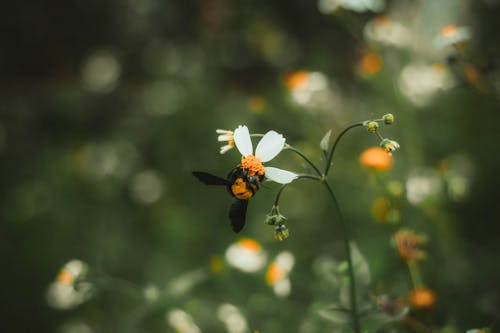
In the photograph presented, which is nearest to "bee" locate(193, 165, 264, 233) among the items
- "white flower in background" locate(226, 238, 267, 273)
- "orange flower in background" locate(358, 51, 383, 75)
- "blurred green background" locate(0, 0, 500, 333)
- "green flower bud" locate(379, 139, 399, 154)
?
"blurred green background" locate(0, 0, 500, 333)

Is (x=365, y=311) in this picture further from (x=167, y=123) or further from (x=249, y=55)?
(x=249, y=55)

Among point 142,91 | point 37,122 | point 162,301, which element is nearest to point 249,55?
point 142,91

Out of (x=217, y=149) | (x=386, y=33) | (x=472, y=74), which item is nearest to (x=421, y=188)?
(x=472, y=74)

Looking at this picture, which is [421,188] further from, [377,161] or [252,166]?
[252,166]

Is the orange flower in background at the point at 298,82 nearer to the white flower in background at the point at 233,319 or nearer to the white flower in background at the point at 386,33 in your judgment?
the white flower in background at the point at 386,33

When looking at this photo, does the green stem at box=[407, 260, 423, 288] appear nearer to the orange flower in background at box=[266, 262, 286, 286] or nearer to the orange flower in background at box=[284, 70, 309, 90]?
the orange flower in background at box=[266, 262, 286, 286]

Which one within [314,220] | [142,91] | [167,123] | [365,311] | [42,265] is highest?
[142,91]

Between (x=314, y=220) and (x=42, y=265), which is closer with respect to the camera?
(x=314, y=220)
